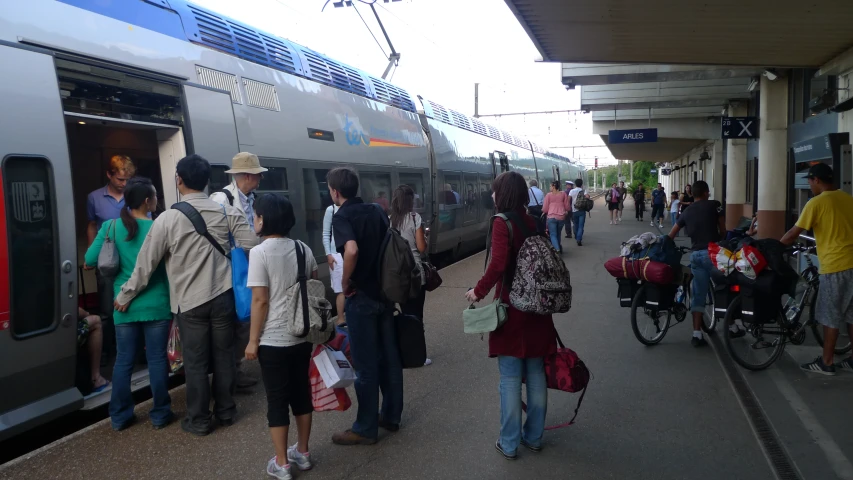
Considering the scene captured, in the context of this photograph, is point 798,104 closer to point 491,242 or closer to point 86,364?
point 491,242

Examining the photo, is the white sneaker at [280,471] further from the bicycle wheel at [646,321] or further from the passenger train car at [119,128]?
the bicycle wheel at [646,321]

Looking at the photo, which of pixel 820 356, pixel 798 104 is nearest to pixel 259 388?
pixel 820 356

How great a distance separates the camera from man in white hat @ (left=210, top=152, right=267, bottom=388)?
504cm

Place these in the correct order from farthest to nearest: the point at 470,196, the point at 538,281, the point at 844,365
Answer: the point at 470,196 < the point at 844,365 < the point at 538,281

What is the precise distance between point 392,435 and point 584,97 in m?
16.8

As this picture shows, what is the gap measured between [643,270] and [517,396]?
308 cm

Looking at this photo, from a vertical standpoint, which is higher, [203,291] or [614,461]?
[203,291]

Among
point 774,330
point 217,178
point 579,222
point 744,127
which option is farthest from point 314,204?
point 579,222

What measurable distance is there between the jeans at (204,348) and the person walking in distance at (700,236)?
4537 mm

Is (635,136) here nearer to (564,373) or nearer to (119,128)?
(119,128)

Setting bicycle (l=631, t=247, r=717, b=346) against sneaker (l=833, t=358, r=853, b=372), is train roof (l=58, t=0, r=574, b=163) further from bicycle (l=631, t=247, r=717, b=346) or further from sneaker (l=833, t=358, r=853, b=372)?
sneaker (l=833, t=358, r=853, b=372)

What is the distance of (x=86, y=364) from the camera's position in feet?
16.5

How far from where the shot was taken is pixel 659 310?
6.99 m

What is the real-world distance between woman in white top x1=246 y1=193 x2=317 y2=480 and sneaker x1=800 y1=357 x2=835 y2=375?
465 cm
